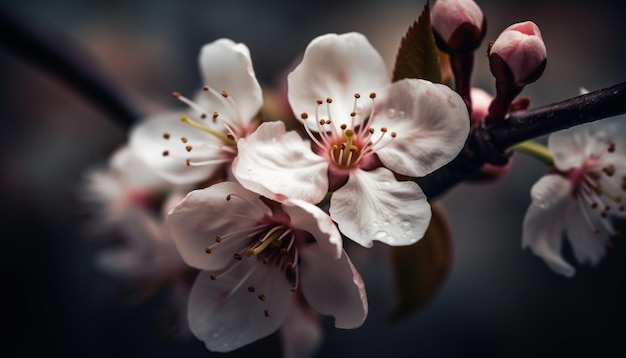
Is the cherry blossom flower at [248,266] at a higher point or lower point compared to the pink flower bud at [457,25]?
lower

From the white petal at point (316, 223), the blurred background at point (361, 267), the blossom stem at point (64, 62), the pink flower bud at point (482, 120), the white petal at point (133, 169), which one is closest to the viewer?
the white petal at point (316, 223)

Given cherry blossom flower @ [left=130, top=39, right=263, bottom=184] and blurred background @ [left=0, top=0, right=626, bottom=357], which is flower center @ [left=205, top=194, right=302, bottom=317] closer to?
cherry blossom flower @ [left=130, top=39, right=263, bottom=184]

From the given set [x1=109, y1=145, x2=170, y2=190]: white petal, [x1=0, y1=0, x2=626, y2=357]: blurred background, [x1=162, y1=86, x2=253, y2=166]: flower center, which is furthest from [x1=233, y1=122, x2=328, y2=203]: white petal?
[x1=0, y1=0, x2=626, y2=357]: blurred background

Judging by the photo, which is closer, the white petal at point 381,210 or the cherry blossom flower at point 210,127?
the white petal at point 381,210

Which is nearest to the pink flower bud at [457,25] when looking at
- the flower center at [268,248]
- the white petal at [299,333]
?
the flower center at [268,248]

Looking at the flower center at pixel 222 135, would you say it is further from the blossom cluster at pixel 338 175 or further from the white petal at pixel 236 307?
the white petal at pixel 236 307

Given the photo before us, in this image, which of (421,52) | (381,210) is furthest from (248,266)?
(421,52)
